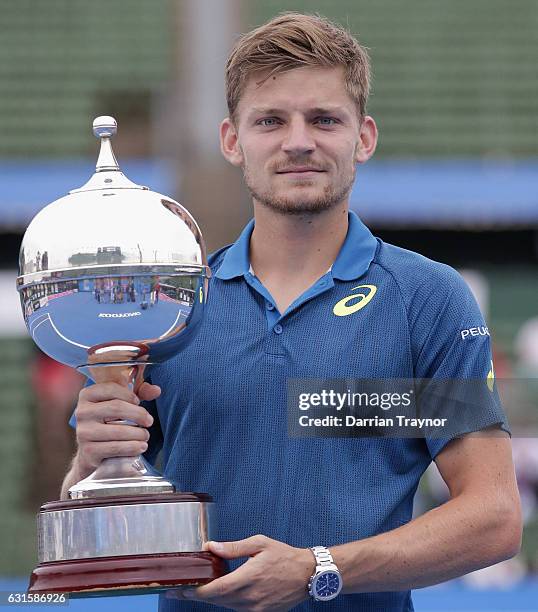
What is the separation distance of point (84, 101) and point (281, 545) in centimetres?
821

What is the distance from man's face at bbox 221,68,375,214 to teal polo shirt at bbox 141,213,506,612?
0.17 meters

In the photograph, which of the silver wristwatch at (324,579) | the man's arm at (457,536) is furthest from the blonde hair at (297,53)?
the silver wristwatch at (324,579)

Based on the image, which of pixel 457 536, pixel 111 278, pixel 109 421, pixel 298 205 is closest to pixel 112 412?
pixel 109 421

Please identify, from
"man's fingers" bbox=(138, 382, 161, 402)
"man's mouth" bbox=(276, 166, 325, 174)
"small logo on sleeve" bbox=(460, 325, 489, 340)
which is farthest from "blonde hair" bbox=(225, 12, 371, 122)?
"man's fingers" bbox=(138, 382, 161, 402)

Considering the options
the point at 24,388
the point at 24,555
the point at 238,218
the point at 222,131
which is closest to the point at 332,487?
the point at 222,131

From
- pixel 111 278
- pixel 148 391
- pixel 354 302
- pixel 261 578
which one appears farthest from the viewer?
pixel 354 302

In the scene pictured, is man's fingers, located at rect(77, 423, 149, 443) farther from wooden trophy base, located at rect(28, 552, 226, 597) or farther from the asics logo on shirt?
the asics logo on shirt

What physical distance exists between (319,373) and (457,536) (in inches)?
13.3

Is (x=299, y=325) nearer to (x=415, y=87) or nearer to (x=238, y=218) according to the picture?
(x=238, y=218)

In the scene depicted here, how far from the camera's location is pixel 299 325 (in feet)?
7.55

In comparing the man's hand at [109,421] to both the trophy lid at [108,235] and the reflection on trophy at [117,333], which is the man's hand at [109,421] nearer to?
the reflection on trophy at [117,333]

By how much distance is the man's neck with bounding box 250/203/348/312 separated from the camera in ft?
7.72

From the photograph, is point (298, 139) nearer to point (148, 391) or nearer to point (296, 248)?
point (296, 248)

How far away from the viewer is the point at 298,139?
7.20 feet
